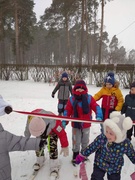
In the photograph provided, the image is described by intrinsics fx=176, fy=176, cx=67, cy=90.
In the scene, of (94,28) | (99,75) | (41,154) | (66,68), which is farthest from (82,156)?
(94,28)

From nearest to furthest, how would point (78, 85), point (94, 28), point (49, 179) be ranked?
point (49, 179)
point (78, 85)
point (94, 28)

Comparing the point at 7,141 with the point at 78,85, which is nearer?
the point at 7,141

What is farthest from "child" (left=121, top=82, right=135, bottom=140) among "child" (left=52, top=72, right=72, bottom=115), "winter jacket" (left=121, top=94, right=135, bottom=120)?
"child" (left=52, top=72, right=72, bottom=115)

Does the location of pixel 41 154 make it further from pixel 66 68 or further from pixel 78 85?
pixel 66 68

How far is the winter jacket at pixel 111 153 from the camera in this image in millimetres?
1972

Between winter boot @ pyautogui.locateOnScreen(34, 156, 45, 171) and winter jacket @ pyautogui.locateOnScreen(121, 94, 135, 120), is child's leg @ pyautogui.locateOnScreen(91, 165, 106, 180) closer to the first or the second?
winter boot @ pyautogui.locateOnScreen(34, 156, 45, 171)

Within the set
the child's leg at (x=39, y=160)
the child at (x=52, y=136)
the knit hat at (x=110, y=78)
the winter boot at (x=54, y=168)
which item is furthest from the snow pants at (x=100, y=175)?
the knit hat at (x=110, y=78)

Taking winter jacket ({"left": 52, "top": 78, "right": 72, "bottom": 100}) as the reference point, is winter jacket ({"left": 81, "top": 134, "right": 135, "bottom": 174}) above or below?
below

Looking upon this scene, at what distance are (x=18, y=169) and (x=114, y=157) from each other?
5.51 feet

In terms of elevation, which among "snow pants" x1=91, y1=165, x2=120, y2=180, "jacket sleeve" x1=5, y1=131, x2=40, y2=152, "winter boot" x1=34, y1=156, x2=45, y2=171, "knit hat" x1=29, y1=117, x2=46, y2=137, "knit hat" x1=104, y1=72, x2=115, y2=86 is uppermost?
"knit hat" x1=104, y1=72, x2=115, y2=86

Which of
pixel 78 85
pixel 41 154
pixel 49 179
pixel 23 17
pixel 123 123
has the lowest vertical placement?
pixel 49 179

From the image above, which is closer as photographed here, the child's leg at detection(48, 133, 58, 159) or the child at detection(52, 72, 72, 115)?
the child's leg at detection(48, 133, 58, 159)

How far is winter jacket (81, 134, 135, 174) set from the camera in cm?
197

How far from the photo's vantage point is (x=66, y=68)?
534 inches
